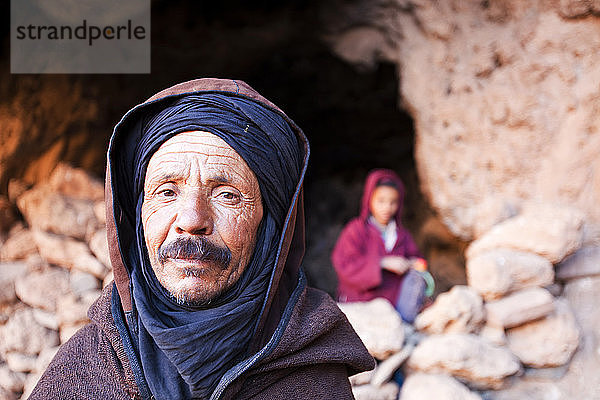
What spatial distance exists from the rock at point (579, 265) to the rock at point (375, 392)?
3.90 feet

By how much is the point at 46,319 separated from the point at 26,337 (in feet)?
0.46

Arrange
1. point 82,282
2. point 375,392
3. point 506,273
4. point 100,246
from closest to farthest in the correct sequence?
point 375,392 < point 506,273 < point 82,282 < point 100,246

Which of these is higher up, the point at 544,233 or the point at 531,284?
the point at 544,233

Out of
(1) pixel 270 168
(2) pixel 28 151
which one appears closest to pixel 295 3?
(2) pixel 28 151

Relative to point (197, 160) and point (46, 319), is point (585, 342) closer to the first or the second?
point (197, 160)

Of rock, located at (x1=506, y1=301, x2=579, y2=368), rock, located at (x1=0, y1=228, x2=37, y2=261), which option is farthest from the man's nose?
rock, located at (x1=0, y1=228, x2=37, y2=261)

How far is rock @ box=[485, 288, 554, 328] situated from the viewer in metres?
2.84

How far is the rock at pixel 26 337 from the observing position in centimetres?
326

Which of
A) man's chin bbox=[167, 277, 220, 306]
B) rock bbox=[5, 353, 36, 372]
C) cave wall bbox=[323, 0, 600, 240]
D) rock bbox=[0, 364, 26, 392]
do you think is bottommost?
rock bbox=[0, 364, 26, 392]

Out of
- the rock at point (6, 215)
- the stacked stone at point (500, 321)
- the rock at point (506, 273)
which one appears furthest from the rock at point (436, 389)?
the rock at point (6, 215)

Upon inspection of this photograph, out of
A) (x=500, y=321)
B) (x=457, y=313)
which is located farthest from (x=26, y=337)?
(x=500, y=321)

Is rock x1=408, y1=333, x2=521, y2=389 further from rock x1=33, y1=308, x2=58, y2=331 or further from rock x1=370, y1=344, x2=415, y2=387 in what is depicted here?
rock x1=33, y1=308, x2=58, y2=331

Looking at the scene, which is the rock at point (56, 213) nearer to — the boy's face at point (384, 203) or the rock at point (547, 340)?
the boy's face at point (384, 203)

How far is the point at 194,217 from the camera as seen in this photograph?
1296mm
